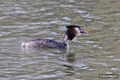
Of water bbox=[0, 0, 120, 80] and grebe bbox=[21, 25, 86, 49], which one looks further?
grebe bbox=[21, 25, 86, 49]

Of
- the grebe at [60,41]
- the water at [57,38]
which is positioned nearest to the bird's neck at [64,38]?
the grebe at [60,41]

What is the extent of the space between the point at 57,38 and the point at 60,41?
1.54 feet

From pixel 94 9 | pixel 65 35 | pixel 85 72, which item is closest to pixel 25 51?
pixel 65 35

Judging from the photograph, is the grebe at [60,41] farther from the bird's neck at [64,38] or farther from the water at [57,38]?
the water at [57,38]

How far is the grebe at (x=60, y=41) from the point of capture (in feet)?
59.6

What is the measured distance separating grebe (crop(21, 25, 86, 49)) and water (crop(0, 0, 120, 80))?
0.21 meters

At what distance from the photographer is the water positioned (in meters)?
15.4

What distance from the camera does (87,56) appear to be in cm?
1694

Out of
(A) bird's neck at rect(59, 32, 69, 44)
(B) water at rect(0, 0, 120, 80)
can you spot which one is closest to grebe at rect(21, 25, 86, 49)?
(A) bird's neck at rect(59, 32, 69, 44)

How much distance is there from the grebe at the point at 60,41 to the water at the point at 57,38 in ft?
0.70

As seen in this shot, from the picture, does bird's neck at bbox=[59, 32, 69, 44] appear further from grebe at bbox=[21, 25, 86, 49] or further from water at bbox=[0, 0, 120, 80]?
water at bbox=[0, 0, 120, 80]

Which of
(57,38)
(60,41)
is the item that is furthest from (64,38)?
(57,38)

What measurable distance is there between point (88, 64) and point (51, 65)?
2.95ft

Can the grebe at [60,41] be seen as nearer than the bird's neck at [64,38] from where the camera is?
Yes
